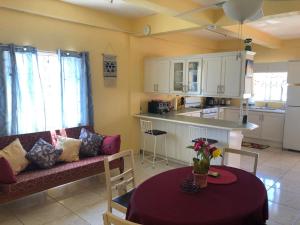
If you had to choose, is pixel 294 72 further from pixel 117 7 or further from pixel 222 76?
pixel 117 7

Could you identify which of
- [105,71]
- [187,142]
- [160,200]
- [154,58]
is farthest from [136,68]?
[160,200]

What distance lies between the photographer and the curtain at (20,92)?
3264 millimetres

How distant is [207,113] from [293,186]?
2.77 meters

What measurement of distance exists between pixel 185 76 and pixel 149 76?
85 cm

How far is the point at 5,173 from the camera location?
2635mm

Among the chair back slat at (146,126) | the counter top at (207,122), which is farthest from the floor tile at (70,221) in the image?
the counter top at (207,122)

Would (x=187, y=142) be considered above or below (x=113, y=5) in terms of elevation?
below

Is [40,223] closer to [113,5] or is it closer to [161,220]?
[161,220]

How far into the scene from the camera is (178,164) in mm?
4656

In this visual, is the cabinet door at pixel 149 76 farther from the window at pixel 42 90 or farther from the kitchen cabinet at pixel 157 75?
the window at pixel 42 90

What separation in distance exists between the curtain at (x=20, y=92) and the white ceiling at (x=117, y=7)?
1.09 m

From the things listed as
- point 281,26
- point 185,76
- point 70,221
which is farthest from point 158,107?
point 70,221

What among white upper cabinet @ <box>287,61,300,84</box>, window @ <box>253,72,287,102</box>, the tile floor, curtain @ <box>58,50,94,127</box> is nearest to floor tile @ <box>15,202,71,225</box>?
the tile floor

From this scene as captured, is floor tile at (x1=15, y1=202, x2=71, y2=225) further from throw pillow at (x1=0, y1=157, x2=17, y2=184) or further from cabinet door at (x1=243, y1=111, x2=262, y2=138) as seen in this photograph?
cabinet door at (x1=243, y1=111, x2=262, y2=138)
